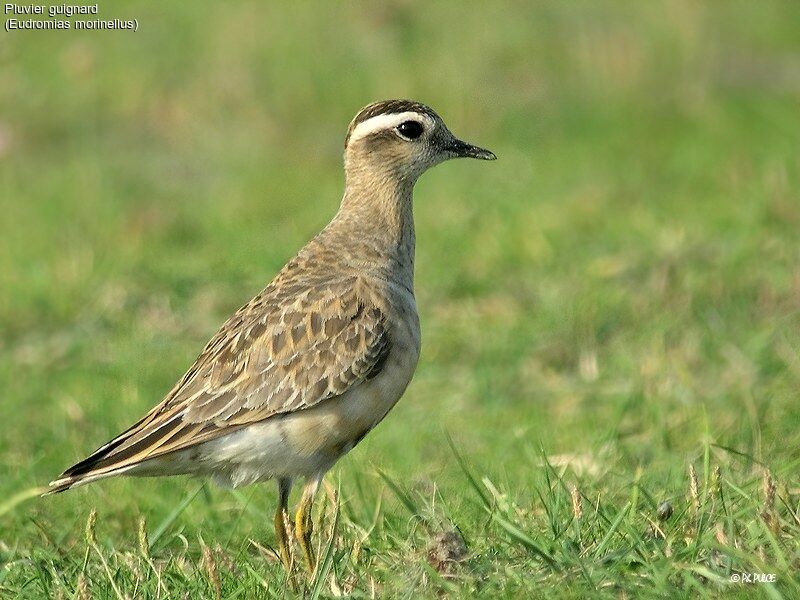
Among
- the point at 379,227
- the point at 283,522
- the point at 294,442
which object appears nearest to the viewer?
the point at 294,442

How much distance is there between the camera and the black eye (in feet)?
23.2

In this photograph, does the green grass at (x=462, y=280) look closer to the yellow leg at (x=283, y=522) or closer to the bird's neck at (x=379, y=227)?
the yellow leg at (x=283, y=522)

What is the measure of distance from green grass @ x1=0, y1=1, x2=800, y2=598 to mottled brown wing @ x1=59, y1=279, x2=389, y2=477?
0.42m

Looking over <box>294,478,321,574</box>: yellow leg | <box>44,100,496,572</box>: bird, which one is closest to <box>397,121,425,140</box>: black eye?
<box>44,100,496,572</box>: bird

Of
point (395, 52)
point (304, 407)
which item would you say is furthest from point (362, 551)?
point (395, 52)

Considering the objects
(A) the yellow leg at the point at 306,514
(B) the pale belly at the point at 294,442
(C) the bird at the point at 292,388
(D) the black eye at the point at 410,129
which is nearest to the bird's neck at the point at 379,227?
(C) the bird at the point at 292,388

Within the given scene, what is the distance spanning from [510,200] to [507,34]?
3.68 m

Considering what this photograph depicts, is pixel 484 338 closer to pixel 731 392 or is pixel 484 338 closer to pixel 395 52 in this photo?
pixel 731 392

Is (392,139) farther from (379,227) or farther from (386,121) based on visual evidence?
(379,227)

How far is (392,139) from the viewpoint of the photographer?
7.07 m

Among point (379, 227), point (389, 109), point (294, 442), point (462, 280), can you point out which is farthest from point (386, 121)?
point (462, 280)

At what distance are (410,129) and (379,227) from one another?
1.82ft

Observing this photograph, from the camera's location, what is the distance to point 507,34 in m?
15.5

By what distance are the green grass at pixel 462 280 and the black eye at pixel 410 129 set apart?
5.13ft
